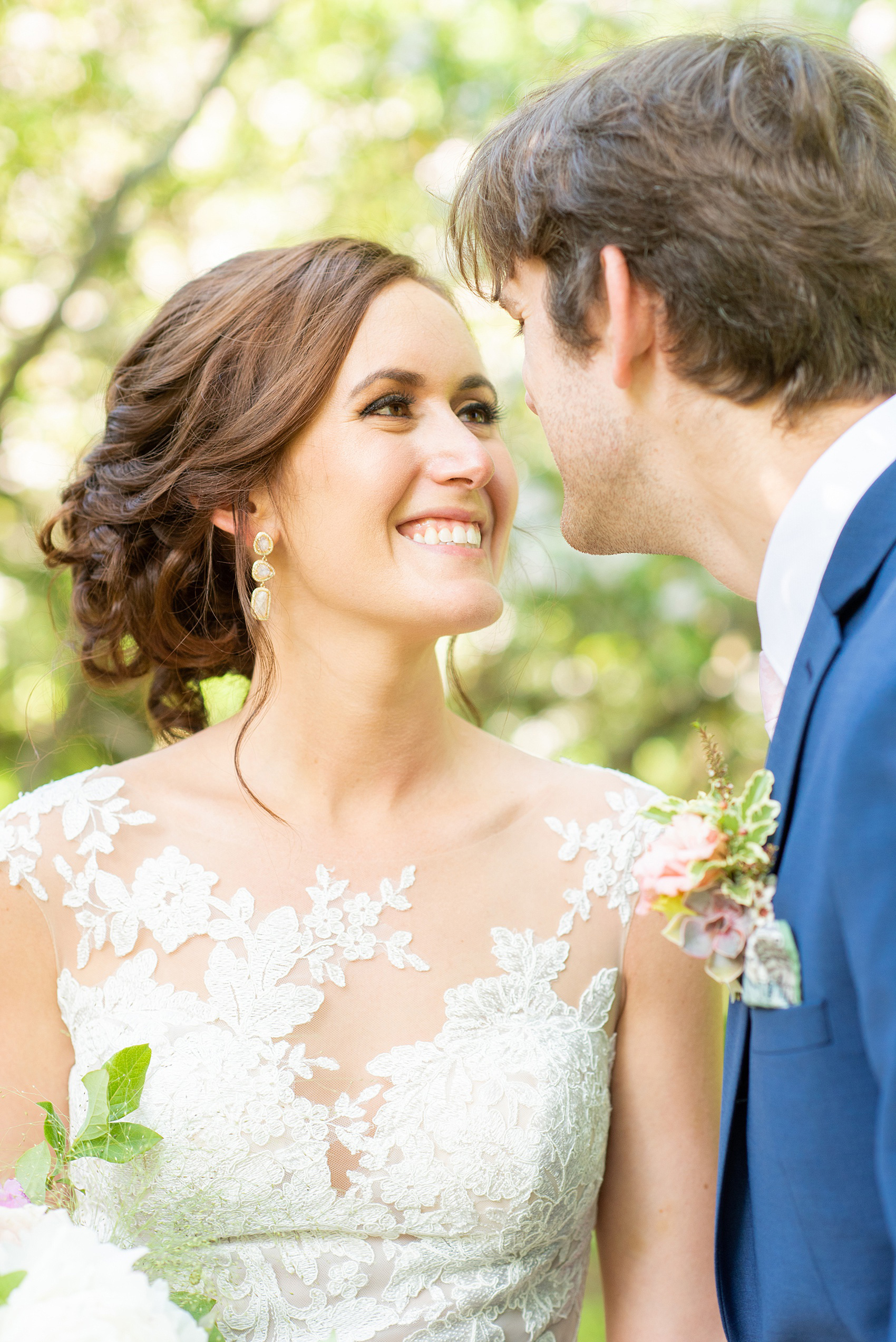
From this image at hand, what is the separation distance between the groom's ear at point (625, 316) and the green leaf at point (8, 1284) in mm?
1580

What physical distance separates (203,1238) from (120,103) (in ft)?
19.7

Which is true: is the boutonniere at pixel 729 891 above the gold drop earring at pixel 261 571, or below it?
below

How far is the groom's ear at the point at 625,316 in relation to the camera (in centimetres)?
198

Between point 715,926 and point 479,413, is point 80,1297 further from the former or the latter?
point 479,413

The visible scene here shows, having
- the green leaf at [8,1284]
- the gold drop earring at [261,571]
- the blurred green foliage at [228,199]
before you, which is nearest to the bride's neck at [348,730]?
the gold drop earring at [261,571]

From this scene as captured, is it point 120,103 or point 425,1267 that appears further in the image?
point 120,103

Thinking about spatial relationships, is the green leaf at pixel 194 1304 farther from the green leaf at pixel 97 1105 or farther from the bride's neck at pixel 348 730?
the bride's neck at pixel 348 730

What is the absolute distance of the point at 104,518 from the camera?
3168 millimetres

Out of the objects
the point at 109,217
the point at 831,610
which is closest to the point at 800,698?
the point at 831,610

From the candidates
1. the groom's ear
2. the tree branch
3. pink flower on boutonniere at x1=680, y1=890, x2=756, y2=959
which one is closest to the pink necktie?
pink flower on boutonniere at x1=680, y1=890, x2=756, y2=959

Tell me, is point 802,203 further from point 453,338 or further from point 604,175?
point 453,338

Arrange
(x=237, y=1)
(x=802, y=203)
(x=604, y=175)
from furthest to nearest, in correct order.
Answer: (x=237, y=1) < (x=604, y=175) < (x=802, y=203)

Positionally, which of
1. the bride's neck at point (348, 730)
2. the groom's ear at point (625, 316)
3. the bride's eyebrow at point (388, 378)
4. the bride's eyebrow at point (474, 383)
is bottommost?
the bride's neck at point (348, 730)

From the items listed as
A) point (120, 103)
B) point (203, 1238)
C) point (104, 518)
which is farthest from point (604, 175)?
point (120, 103)
